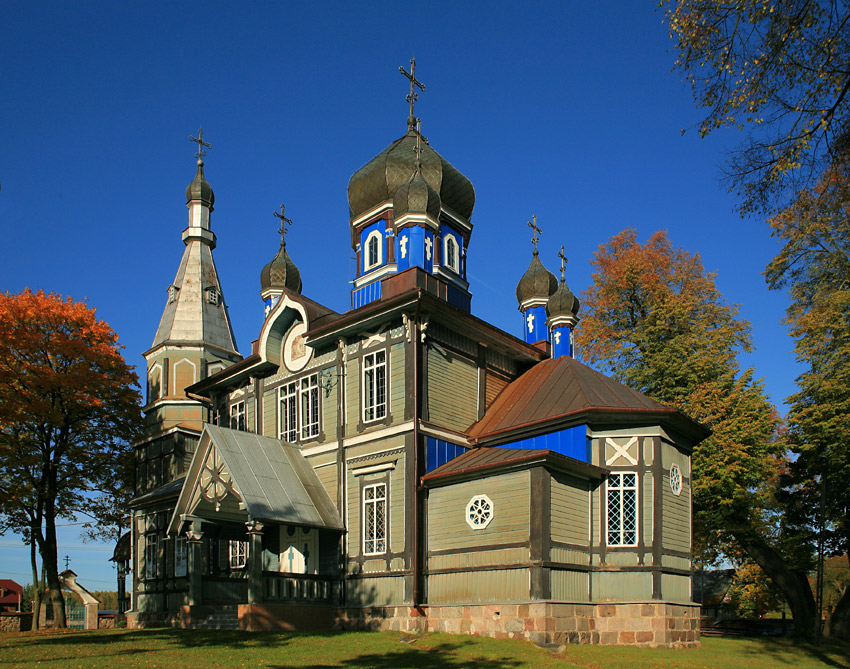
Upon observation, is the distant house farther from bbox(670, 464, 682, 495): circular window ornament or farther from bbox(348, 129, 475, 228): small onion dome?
bbox(670, 464, 682, 495): circular window ornament

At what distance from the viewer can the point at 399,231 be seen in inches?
901

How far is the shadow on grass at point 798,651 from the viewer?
17.8 meters

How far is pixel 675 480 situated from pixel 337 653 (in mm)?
9526

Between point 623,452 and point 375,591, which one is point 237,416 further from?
point 623,452

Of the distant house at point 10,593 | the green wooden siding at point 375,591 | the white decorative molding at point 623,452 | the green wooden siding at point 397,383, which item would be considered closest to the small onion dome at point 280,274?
the green wooden siding at point 397,383

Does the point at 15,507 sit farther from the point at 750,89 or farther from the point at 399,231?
the point at 750,89

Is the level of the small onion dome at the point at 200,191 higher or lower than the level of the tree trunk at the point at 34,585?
higher

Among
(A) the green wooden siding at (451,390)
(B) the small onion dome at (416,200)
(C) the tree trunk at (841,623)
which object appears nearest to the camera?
(A) the green wooden siding at (451,390)

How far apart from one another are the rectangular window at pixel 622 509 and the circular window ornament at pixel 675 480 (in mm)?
1114

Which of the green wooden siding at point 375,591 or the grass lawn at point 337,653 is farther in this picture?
the green wooden siding at point 375,591

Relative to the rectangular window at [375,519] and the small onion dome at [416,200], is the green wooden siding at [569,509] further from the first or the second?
the small onion dome at [416,200]

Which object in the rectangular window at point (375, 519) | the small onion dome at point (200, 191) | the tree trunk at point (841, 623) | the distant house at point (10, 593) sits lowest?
the distant house at point (10, 593)

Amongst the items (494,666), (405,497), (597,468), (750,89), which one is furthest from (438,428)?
(750,89)

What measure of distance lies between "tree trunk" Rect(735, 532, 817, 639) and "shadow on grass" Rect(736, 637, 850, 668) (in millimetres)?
2536
